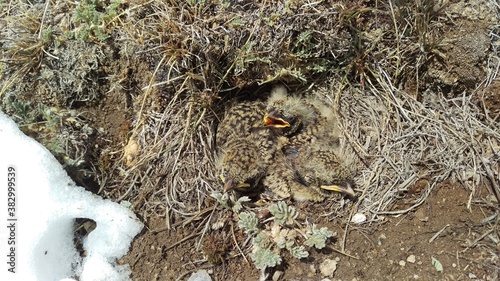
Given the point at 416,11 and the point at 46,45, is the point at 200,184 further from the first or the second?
the point at 416,11

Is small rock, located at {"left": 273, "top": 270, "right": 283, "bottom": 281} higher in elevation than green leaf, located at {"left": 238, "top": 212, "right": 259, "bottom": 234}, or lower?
lower

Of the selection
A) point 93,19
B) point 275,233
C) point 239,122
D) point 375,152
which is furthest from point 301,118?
point 93,19

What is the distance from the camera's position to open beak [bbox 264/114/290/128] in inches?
132

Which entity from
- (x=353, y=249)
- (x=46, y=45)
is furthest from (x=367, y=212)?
(x=46, y=45)

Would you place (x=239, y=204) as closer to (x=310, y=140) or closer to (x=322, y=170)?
(x=322, y=170)

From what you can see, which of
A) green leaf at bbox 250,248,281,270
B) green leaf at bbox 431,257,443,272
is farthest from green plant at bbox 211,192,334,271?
green leaf at bbox 431,257,443,272

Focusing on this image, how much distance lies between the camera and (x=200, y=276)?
3023mm

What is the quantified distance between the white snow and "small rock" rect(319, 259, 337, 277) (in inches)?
51.6

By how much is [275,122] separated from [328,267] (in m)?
1.12

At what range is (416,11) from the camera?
3240 millimetres

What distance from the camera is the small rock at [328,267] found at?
9.78ft

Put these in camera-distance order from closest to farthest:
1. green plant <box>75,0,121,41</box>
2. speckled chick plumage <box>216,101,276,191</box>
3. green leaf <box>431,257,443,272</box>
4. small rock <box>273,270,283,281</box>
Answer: green leaf <box>431,257,443,272</box> → small rock <box>273,270,283,281</box> → speckled chick plumage <box>216,101,276,191</box> → green plant <box>75,0,121,41</box>

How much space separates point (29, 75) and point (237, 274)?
2178 millimetres

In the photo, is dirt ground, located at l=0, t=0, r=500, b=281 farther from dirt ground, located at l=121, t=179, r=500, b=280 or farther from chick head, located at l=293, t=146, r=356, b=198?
chick head, located at l=293, t=146, r=356, b=198
